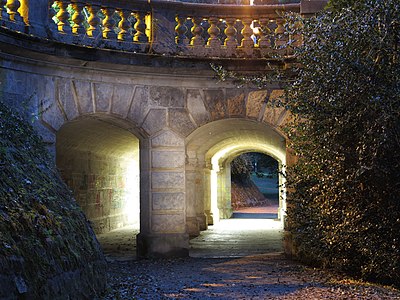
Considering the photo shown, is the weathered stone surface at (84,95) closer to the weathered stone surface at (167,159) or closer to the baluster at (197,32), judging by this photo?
the weathered stone surface at (167,159)

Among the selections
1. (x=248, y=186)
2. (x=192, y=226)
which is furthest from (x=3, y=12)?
(x=248, y=186)

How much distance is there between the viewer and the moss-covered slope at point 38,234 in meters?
4.31

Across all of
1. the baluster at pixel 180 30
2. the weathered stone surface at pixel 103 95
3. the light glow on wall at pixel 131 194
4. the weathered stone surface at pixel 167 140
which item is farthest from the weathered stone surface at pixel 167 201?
the light glow on wall at pixel 131 194

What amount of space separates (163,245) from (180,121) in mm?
2190

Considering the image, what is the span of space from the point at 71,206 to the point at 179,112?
13.4 ft

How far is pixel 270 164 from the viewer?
30203 mm

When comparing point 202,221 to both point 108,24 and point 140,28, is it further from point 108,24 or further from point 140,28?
point 108,24

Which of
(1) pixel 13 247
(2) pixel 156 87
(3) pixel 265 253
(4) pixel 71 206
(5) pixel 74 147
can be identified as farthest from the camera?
(5) pixel 74 147

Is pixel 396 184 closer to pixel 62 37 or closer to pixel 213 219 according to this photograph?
pixel 62 37

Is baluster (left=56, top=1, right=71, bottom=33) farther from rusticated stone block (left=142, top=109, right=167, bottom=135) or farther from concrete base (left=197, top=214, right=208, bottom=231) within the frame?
concrete base (left=197, top=214, right=208, bottom=231)

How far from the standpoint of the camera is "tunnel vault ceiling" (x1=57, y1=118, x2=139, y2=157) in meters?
11.4

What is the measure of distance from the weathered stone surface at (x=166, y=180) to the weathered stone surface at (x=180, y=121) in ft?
2.55

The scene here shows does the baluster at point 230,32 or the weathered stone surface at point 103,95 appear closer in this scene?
the weathered stone surface at point 103,95

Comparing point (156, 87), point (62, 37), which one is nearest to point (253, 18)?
point (156, 87)
